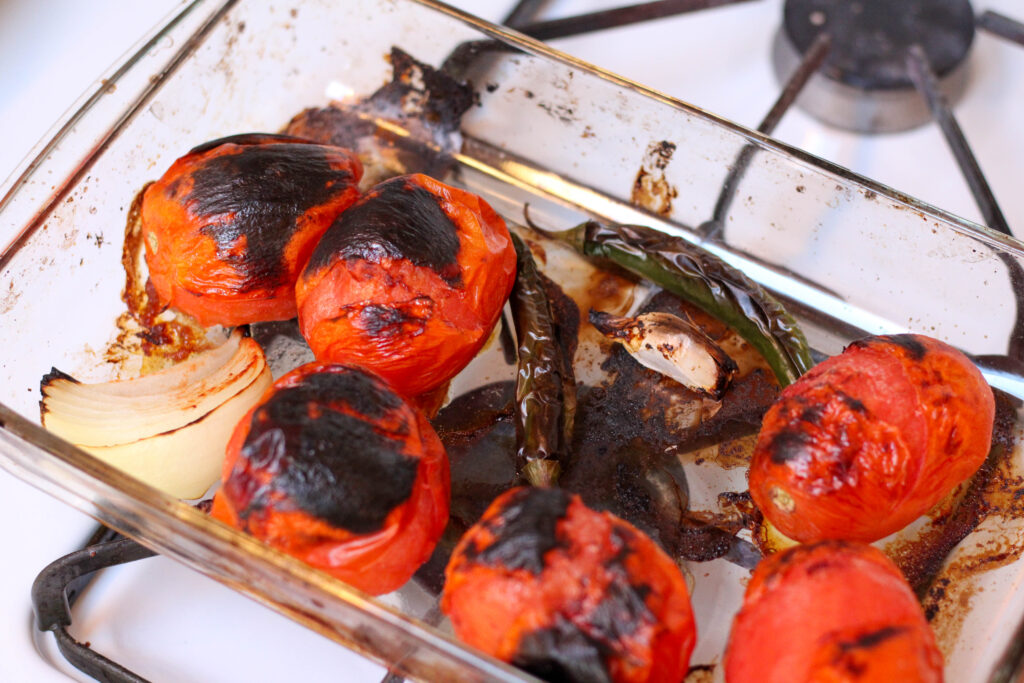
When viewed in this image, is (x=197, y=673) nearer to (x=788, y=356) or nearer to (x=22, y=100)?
(x=788, y=356)

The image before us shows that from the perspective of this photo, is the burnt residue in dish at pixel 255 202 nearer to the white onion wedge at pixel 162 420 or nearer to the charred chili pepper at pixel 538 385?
the white onion wedge at pixel 162 420

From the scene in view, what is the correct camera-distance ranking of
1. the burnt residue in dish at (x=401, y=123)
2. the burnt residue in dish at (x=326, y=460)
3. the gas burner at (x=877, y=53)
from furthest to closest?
1. the gas burner at (x=877, y=53)
2. the burnt residue in dish at (x=401, y=123)
3. the burnt residue in dish at (x=326, y=460)

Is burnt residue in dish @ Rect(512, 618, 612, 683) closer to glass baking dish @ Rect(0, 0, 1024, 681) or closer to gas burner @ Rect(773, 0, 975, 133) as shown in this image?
glass baking dish @ Rect(0, 0, 1024, 681)

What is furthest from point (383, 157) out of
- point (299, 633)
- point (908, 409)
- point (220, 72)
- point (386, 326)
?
point (908, 409)

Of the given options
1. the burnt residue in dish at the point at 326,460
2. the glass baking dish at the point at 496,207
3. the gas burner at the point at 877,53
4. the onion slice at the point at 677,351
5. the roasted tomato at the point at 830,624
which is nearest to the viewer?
the roasted tomato at the point at 830,624


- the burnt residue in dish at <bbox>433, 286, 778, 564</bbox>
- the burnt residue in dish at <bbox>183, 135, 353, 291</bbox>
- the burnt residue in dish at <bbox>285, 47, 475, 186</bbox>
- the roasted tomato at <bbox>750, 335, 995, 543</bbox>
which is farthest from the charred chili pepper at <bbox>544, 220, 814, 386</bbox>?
the burnt residue in dish at <bbox>183, 135, 353, 291</bbox>

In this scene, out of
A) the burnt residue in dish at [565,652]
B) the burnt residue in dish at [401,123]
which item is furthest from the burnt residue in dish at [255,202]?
the burnt residue in dish at [565,652]
